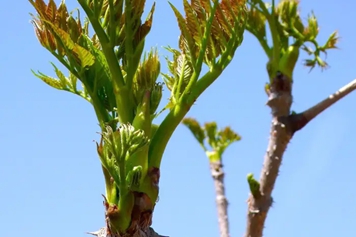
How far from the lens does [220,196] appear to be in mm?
2773

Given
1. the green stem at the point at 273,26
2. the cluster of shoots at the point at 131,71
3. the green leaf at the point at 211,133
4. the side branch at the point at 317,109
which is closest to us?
the cluster of shoots at the point at 131,71

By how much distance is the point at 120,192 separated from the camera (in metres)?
0.94

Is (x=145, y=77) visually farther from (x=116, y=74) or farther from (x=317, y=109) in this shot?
(x=317, y=109)

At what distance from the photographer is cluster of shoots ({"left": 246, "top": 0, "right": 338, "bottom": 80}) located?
2275 millimetres

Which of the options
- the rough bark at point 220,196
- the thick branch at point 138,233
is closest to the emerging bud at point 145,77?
the thick branch at point 138,233

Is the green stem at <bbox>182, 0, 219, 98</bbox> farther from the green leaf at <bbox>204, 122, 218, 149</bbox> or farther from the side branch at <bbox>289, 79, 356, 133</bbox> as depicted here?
the green leaf at <bbox>204, 122, 218, 149</bbox>

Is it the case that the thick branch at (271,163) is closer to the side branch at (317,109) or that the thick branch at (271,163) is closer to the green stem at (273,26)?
the side branch at (317,109)

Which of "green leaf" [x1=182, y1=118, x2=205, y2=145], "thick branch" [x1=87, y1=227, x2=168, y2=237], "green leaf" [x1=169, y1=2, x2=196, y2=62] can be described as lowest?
"thick branch" [x1=87, y1=227, x2=168, y2=237]

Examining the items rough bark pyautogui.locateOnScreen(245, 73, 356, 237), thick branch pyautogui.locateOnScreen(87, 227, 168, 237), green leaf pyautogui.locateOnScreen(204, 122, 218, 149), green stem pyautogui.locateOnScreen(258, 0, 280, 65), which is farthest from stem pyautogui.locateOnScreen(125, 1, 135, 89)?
green leaf pyautogui.locateOnScreen(204, 122, 218, 149)

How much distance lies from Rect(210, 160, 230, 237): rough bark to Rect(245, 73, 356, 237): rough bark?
604mm

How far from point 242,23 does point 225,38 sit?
0.04m

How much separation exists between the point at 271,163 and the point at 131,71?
3.56 feet

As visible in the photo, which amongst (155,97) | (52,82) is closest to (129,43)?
(155,97)

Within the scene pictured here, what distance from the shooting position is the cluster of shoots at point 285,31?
228cm
